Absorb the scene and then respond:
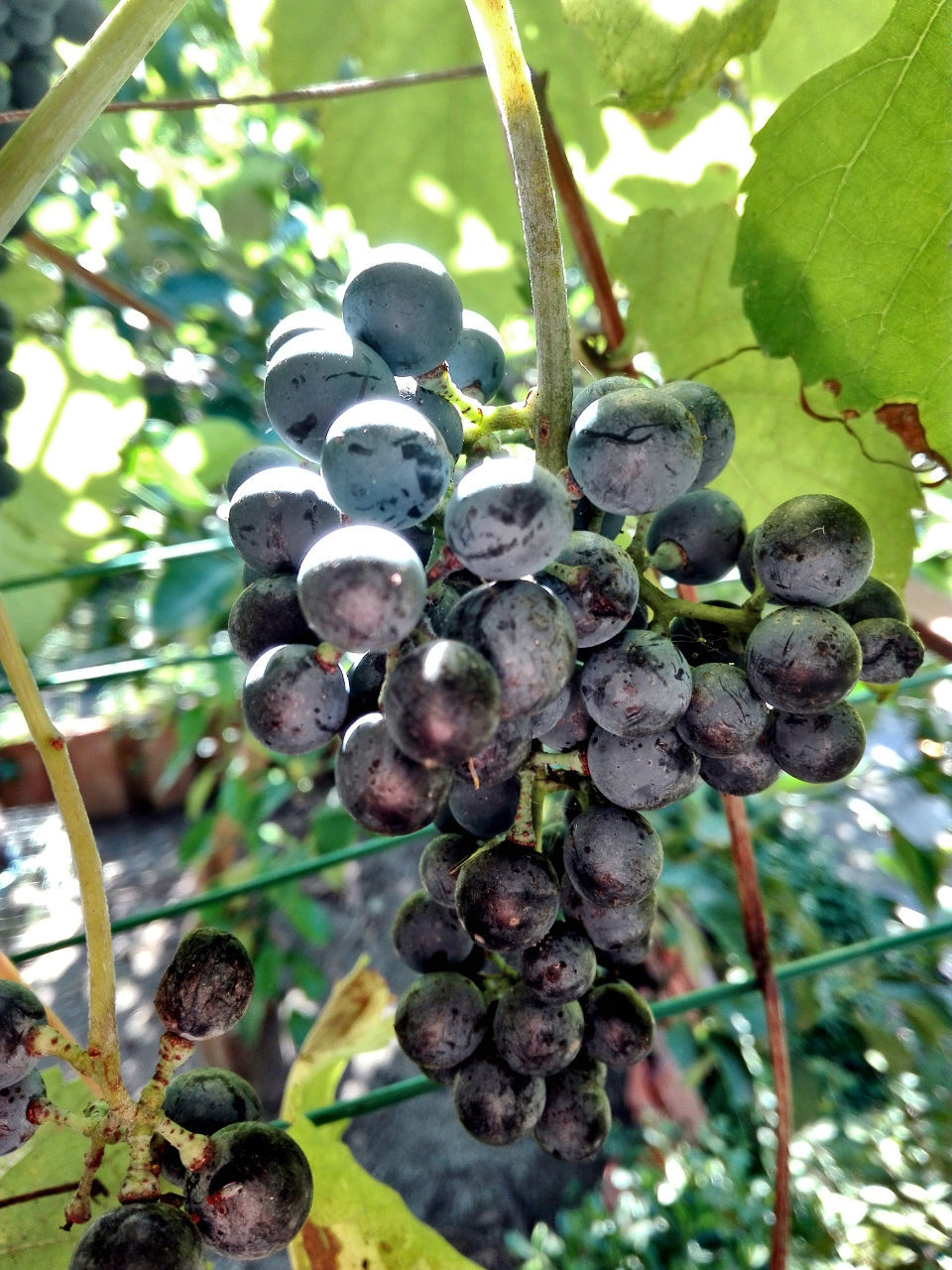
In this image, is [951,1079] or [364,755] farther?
[951,1079]

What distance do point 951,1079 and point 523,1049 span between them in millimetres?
2207

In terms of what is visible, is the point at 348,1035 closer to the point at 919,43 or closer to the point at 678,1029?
the point at 919,43

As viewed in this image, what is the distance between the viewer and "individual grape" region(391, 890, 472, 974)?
800 millimetres

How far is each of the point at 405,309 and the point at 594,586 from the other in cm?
22

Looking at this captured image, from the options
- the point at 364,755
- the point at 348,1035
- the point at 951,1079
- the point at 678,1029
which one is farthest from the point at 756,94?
the point at 951,1079

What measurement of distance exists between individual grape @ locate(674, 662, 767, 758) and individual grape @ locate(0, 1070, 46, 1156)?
0.51 m

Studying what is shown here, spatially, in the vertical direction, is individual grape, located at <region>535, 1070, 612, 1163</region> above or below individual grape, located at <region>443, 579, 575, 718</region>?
below

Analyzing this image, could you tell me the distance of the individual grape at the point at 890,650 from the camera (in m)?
0.65

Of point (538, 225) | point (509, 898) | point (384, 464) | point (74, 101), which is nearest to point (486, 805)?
point (509, 898)

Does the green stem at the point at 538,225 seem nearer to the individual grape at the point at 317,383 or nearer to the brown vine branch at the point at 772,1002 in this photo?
the individual grape at the point at 317,383

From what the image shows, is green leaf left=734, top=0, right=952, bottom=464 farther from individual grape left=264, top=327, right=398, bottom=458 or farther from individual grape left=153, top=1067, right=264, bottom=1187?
individual grape left=153, top=1067, right=264, bottom=1187

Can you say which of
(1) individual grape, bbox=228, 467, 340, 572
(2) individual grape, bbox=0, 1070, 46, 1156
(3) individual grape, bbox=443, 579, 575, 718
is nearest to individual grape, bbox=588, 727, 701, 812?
(3) individual grape, bbox=443, 579, 575, 718

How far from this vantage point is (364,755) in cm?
49

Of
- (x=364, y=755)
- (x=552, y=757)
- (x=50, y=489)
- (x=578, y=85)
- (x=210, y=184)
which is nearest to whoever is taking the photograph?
(x=364, y=755)
